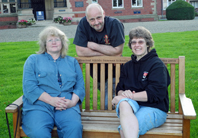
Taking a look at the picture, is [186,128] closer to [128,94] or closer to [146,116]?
[146,116]

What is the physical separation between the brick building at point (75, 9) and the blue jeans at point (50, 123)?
2267 cm

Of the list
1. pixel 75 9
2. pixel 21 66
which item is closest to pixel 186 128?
pixel 21 66

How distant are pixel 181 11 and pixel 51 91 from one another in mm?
24370

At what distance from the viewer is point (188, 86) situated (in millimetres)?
5438

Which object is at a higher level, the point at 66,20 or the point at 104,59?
the point at 66,20

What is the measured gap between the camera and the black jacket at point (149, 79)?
112 inches

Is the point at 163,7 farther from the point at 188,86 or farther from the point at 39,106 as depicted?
the point at 39,106

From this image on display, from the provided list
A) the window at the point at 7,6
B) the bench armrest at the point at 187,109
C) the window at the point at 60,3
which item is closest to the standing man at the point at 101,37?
the bench armrest at the point at 187,109

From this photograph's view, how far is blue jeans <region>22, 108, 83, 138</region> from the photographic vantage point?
2.77m

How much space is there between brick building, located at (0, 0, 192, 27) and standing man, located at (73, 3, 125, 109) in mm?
21860

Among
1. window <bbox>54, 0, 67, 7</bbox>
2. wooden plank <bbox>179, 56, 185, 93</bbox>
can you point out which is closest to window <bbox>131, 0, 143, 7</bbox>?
window <bbox>54, 0, 67, 7</bbox>

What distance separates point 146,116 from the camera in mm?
2750

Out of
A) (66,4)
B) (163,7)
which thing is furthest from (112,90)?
(163,7)

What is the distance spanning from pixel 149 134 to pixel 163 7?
1211 inches
